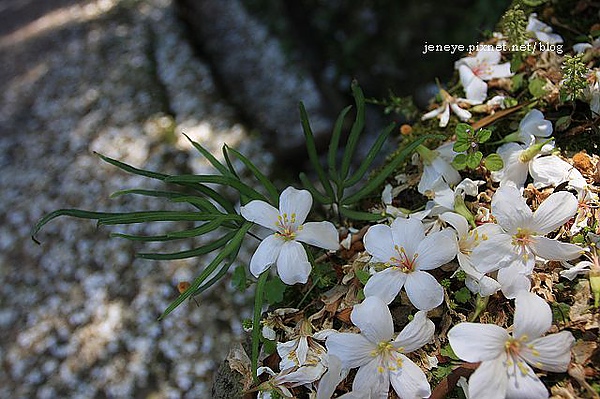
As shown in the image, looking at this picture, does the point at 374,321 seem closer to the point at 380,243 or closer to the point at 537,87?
the point at 380,243

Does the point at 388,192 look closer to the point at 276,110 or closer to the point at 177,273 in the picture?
the point at 177,273

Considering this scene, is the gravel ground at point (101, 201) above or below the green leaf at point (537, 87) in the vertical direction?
below

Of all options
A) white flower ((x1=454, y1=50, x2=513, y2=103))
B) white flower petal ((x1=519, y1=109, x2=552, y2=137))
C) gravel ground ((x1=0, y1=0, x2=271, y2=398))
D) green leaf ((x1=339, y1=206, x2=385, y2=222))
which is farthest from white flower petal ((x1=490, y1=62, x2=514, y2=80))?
gravel ground ((x1=0, y1=0, x2=271, y2=398))

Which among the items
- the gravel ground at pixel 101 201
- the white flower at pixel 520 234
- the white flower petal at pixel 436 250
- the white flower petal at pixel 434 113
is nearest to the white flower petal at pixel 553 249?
the white flower at pixel 520 234

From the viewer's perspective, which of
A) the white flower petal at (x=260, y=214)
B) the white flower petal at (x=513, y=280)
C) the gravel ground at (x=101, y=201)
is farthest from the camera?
the gravel ground at (x=101, y=201)

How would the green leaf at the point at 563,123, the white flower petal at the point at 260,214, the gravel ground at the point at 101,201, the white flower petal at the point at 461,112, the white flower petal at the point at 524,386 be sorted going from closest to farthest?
the white flower petal at the point at 524,386 → the white flower petal at the point at 260,214 → the green leaf at the point at 563,123 → the white flower petal at the point at 461,112 → the gravel ground at the point at 101,201

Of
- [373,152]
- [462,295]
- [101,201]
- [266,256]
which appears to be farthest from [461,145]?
[101,201]

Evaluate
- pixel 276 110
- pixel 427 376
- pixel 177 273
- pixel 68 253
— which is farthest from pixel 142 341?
pixel 427 376

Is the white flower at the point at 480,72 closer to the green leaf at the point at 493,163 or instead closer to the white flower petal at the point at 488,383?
the green leaf at the point at 493,163
